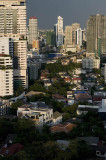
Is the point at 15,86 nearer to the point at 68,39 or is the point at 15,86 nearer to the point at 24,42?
the point at 24,42

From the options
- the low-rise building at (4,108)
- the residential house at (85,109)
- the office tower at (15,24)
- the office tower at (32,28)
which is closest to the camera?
the residential house at (85,109)

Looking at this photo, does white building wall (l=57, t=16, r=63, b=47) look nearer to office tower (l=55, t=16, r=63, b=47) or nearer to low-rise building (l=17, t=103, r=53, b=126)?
office tower (l=55, t=16, r=63, b=47)

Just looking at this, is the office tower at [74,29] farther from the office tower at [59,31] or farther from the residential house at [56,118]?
the residential house at [56,118]

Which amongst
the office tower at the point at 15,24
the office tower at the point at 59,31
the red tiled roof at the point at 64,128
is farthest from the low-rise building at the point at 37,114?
the office tower at the point at 59,31

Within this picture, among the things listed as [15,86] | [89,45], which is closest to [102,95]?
[15,86]

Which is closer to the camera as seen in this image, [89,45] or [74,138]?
[74,138]

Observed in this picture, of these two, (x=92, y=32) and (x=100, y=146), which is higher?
(x=92, y=32)
